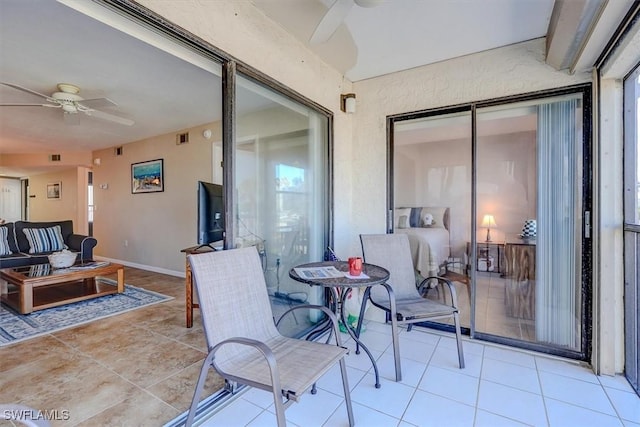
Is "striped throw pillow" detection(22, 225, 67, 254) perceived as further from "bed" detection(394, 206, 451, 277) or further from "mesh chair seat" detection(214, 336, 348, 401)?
"bed" detection(394, 206, 451, 277)

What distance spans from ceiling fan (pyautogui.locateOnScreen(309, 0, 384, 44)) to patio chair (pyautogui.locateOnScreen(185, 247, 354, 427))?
1418 mm

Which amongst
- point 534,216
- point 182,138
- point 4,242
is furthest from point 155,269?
point 534,216

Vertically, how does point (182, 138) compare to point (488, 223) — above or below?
above

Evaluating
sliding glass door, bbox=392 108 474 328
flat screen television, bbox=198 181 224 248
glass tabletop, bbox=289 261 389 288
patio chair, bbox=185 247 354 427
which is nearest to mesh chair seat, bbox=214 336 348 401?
patio chair, bbox=185 247 354 427

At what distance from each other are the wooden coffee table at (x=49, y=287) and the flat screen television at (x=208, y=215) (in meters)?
2.16

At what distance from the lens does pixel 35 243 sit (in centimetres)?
500

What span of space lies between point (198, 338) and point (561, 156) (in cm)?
346

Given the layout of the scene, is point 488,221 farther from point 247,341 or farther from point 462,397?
point 247,341

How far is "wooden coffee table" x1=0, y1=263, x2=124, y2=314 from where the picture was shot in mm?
3322

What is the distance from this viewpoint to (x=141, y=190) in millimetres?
5715

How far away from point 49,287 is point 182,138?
2861 millimetres

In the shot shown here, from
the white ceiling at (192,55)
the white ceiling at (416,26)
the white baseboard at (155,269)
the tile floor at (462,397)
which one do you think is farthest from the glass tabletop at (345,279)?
the white baseboard at (155,269)

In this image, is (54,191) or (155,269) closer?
(155,269)

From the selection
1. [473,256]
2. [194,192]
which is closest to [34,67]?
[194,192]
